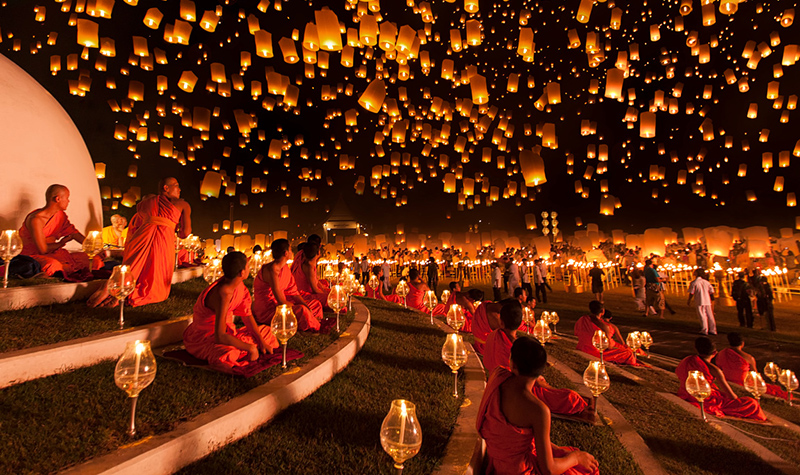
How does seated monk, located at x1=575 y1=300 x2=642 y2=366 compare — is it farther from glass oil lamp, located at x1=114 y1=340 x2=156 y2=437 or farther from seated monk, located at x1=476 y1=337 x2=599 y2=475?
glass oil lamp, located at x1=114 y1=340 x2=156 y2=437

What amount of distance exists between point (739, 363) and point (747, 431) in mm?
1741

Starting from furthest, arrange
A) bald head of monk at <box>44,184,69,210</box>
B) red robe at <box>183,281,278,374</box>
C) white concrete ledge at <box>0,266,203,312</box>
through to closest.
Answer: bald head of monk at <box>44,184,69,210</box> < white concrete ledge at <box>0,266,203,312</box> < red robe at <box>183,281,278,374</box>

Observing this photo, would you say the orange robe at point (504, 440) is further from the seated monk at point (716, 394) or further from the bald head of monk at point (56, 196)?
the bald head of monk at point (56, 196)

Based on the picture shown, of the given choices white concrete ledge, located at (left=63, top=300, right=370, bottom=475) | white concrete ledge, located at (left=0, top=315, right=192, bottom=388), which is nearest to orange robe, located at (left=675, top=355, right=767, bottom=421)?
white concrete ledge, located at (left=63, top=300, right=370, bottom=475)

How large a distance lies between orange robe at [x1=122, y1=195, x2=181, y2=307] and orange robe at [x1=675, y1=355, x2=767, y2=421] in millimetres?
7762

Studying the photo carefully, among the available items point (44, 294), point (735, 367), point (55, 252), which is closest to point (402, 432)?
point (44, 294)

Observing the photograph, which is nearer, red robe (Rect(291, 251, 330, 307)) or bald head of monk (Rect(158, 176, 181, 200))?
bald head of monk (Rect(158, 176, 181, 200))

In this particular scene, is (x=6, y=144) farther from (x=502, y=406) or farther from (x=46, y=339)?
(x=502, y=406)

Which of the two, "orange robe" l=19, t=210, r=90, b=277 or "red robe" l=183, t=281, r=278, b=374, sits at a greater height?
"orange robe" l=19, t=210, r=90, b=277

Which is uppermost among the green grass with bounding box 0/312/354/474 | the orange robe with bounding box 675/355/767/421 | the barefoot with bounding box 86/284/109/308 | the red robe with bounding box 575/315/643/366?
the barefoot with bounding box 86/284/109/308

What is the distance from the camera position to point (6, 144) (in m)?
6.24

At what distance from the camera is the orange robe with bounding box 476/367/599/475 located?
106 inches

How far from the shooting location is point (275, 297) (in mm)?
5422

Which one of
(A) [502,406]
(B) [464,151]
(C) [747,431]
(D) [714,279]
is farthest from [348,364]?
(D) [714,279]
